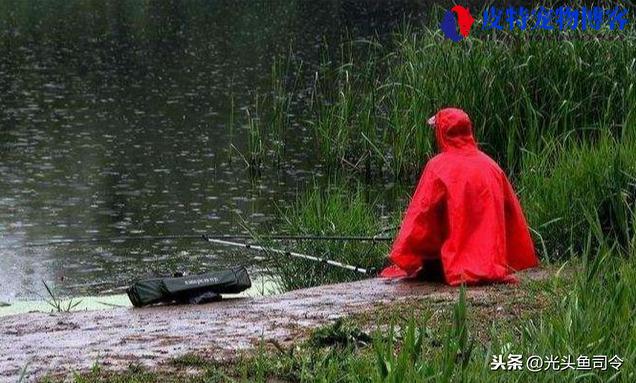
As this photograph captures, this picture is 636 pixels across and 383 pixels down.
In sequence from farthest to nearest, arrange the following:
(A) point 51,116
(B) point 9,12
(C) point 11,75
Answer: (B) point 9,12, (C) point 11,75, (A) point 51,116

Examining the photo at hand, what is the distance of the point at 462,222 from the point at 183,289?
1318 millimetres

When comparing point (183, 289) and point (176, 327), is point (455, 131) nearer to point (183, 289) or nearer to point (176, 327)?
point (183, 289)

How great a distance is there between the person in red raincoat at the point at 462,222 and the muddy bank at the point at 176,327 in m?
0.12

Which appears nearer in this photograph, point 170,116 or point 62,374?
point 62,374

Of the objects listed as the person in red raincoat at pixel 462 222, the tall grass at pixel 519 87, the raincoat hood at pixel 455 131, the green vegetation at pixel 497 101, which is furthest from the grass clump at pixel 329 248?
the tall grass at pixel 519 87

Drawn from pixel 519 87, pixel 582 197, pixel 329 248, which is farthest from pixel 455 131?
pixel 519 87

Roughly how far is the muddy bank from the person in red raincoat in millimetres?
122

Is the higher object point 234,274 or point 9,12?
point 9,12

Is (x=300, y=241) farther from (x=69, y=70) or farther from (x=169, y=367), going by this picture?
(x=69, y=70)

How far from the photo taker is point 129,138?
45.6 feet

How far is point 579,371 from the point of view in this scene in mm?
3393

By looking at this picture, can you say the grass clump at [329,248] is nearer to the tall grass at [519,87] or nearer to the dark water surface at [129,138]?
the dark water surface at [129,138]

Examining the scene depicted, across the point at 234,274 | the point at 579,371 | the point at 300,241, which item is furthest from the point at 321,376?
the point at 300,241

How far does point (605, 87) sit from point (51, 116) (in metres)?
7.58
